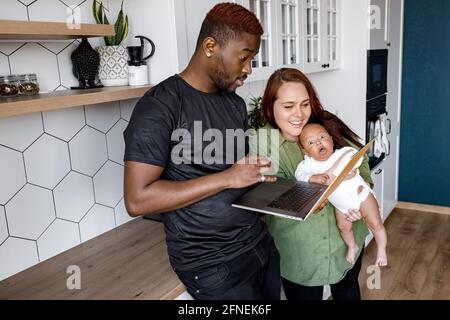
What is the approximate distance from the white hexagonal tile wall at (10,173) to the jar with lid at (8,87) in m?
0.19

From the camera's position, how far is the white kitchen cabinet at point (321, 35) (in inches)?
95.2

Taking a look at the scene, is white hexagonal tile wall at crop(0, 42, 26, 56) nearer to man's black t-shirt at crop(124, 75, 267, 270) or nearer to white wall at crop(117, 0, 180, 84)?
white wall at crop(117, 0, 180, 84)

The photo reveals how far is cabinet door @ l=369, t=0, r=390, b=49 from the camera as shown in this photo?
2938mm

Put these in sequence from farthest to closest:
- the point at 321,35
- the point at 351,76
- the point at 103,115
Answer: the point at 351,76 → the point at 321,35 → the point at 103,115

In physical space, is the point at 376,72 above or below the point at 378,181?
above

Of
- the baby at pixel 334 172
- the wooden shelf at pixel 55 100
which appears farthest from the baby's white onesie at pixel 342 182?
the wooden shelf at pixel 55 100

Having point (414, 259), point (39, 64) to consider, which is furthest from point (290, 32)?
point (414, 259)

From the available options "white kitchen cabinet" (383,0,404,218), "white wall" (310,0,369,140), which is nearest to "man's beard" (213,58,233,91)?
"white wall" (310,0,369,140)

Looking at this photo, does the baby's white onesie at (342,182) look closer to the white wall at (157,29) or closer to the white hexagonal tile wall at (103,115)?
the white wall at (157,29)

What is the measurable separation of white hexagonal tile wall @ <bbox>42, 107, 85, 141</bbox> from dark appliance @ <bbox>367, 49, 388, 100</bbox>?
2.12 m

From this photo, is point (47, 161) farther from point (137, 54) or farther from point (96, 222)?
point (137, 54)

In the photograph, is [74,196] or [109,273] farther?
[74,196]

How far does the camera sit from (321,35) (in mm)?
2633

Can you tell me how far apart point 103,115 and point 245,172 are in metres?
0.82
